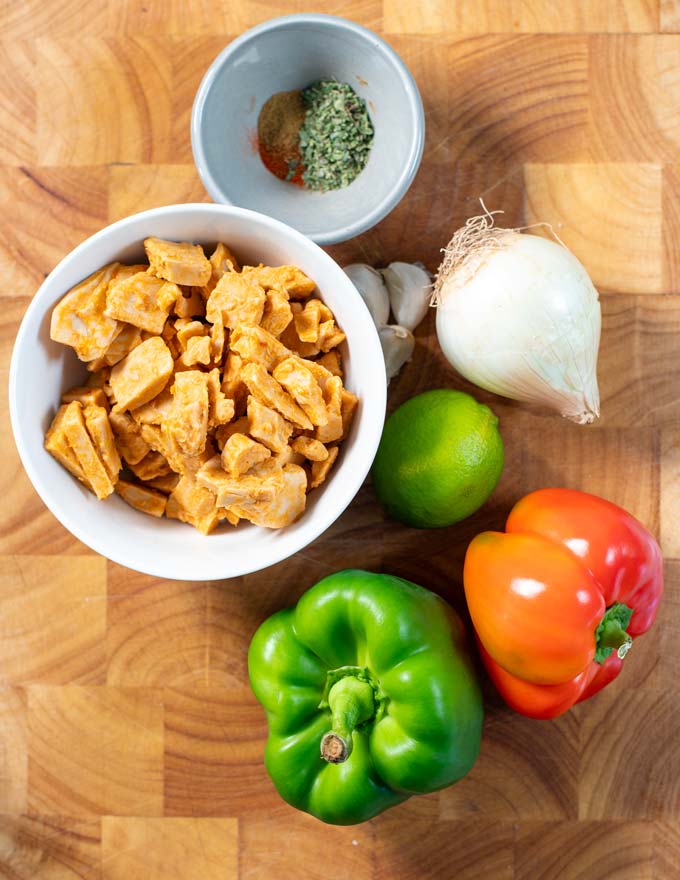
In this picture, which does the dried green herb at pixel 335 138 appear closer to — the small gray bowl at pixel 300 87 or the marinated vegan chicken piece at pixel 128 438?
the small gray bowl at pixel 300 87

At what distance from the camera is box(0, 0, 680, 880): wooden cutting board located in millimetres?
1310

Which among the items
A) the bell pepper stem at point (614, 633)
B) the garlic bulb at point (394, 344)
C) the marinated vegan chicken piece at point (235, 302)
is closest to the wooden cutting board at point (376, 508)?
the garlic bulb at point (394, 344)

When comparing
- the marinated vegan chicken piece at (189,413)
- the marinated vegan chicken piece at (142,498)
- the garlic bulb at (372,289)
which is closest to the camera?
the marinated vegan chicken piece at (189,413)

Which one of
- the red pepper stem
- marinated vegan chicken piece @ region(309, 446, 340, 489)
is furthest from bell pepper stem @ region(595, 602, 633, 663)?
marinated vegan chicken piece @ region(309, 446, 340, 489)

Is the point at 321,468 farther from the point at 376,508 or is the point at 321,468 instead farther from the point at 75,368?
the point at 75,368

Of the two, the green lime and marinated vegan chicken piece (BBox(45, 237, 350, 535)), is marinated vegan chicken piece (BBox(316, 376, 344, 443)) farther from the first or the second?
the green lime

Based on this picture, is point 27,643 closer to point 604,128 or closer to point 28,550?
point 28,550

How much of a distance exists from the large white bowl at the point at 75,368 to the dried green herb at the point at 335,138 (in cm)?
22

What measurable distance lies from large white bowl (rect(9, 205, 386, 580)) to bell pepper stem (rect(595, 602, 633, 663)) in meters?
0.40

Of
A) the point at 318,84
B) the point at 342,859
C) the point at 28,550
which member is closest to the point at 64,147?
the point at 318,84

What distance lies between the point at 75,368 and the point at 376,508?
49cm

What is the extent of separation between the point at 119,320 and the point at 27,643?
0.58 m

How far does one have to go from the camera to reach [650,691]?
134 centimetres

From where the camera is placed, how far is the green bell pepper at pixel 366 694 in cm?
115
